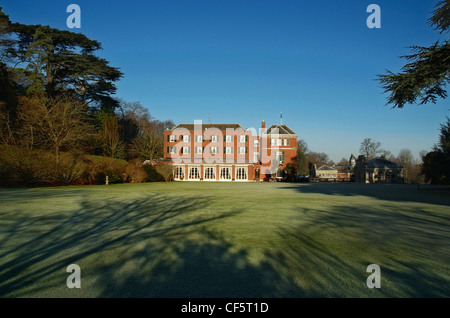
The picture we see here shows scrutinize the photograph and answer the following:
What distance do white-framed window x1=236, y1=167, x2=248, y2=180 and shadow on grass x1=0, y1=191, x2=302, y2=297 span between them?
41.5 metres

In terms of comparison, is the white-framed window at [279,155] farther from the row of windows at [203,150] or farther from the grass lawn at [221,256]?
the grass lawn at [221,256]

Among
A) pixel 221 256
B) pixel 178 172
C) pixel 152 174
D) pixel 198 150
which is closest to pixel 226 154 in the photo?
pixel 198 150

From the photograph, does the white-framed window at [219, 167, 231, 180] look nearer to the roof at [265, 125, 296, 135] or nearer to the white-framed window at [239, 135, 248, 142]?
the white-framed window at [239, 135, 248, 142]

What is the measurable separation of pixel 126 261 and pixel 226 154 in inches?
1785

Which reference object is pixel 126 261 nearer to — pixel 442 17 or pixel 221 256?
pixel 221 256

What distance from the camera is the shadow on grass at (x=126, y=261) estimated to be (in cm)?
376

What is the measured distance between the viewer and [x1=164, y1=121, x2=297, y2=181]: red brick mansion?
4997cm

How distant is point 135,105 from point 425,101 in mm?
56480

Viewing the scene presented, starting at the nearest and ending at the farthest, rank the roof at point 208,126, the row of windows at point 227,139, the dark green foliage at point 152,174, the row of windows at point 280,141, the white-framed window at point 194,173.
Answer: the dark green foliage at point 152,174
the white-framed window at point 194,173
the row of windows at point 227,139
the roof at point 208,126
the row of windows at point 280,141

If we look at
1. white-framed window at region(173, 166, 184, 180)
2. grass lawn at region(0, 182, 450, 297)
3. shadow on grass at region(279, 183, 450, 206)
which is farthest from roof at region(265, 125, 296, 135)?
grass lawn at region(0, 182, 450, 297)

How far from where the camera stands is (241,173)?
50.1 meters

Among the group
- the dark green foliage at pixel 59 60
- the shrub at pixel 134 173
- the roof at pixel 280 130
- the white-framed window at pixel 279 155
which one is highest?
the dark green foliage at pixel 59 60

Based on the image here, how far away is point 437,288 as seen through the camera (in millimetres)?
3869

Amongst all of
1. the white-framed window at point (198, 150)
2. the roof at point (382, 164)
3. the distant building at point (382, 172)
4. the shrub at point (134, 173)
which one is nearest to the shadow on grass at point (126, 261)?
the shrub at point (134, 173)
